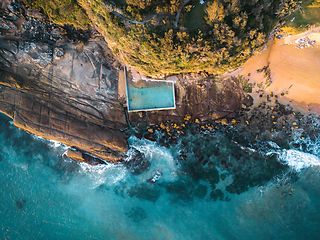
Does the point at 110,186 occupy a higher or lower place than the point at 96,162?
lower

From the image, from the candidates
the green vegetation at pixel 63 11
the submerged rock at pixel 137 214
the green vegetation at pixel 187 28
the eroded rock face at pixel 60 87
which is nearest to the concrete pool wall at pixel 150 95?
the eroded rock face at pixel 60 87

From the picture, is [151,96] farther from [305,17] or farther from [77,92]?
[305,17]

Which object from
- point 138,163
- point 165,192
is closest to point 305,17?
point 138,163

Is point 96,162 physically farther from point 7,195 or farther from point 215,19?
point 215,19

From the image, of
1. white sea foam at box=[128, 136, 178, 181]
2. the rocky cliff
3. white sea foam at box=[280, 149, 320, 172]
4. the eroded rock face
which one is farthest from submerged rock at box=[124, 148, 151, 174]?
white sea foam at box=[280, 149, 320, 172]

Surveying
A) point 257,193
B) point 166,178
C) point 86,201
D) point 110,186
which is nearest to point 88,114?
point 110,186

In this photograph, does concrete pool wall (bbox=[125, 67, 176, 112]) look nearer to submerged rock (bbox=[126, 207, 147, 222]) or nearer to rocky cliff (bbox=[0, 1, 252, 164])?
rocky cliff (bbox=[0, 1, 252, 164])

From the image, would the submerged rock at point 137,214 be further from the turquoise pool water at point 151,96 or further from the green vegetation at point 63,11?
the green vegetation at point 63,11
